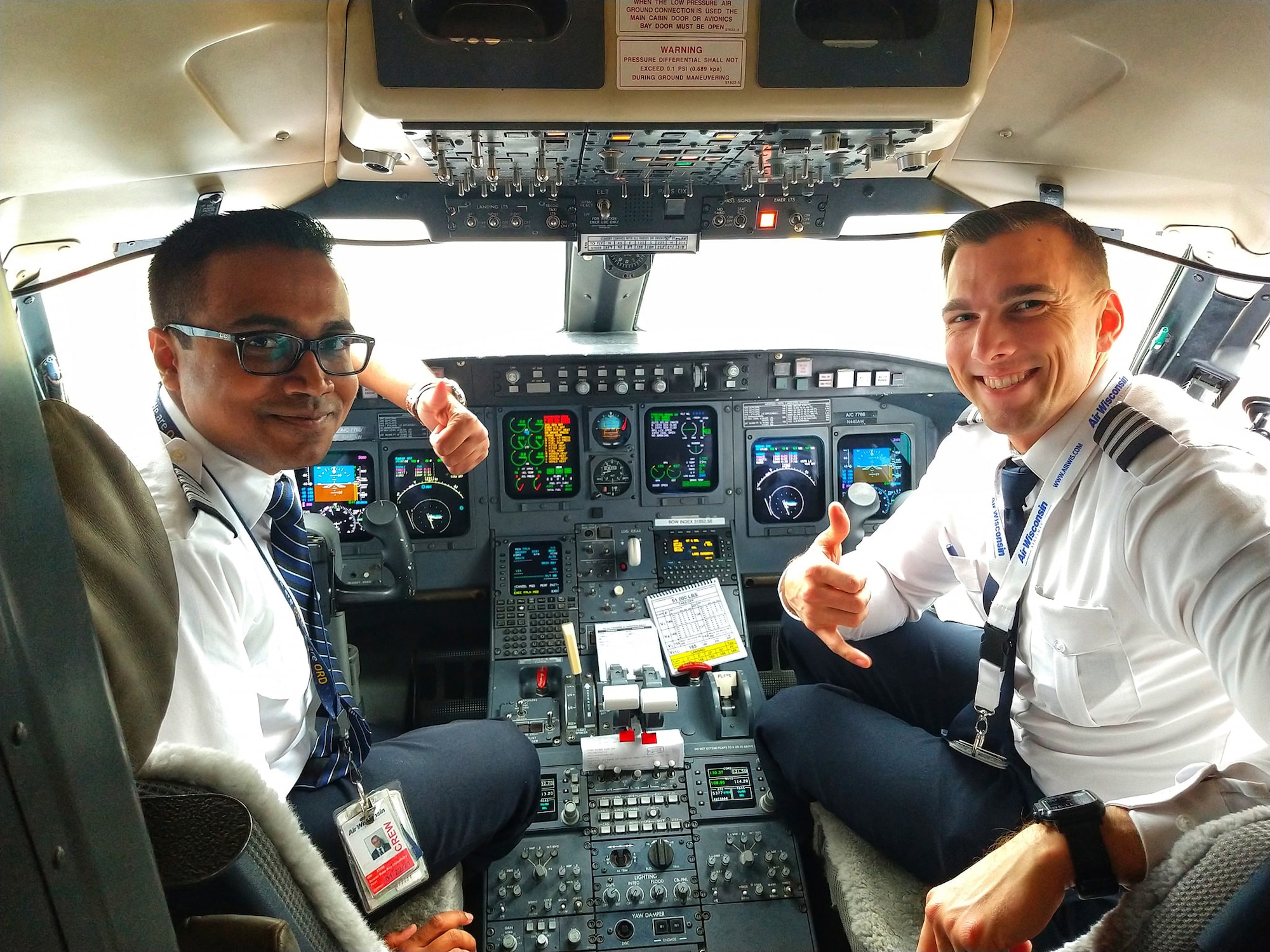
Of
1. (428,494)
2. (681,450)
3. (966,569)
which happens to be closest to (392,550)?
(428,494)

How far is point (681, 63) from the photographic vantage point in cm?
133

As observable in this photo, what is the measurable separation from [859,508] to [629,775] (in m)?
1.34

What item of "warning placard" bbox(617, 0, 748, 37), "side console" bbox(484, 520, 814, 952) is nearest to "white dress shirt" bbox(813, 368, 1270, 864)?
"side console" bbox(484, 520, 814, 952)

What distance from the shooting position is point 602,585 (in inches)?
119

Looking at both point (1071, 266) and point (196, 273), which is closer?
point (196, 273)

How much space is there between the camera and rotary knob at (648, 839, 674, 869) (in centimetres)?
206

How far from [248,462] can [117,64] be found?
0.69m

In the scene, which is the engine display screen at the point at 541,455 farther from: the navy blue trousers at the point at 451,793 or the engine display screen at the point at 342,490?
the navy blue trousers at the point at 451,793

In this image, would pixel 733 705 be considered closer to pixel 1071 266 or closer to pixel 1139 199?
pixel 1071 266

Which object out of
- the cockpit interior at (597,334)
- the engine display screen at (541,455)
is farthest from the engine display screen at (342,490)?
the engine display screen at (541,455)

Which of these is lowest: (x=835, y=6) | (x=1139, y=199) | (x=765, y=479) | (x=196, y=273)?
(x=765, y=479)

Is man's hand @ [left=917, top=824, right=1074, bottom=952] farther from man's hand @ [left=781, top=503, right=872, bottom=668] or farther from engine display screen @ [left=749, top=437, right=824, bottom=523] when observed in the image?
engine display screen @ [left=749, top=437, right=824, bottom=523]

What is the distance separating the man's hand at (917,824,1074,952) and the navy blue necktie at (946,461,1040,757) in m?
0.41

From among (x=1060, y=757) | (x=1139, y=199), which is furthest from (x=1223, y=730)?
(x=1139, y=199)
